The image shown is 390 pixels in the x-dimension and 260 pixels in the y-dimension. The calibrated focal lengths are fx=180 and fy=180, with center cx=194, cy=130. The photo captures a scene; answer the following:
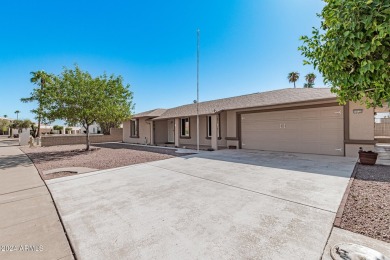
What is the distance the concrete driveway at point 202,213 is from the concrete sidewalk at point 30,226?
215mm

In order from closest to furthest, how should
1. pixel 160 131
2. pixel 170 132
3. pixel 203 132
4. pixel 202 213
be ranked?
pixel 202 213 → pixel 203 132 → pixel 160 131 → pixel 170 132

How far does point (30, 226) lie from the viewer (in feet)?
→ 11.4

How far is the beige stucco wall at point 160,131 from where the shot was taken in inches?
768

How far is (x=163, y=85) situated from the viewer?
2230 centimetres

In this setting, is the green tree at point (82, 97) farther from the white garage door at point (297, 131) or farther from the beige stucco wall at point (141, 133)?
the white garage door at point (297, 131)

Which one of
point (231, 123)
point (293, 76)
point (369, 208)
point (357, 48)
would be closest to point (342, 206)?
point (369, 208)

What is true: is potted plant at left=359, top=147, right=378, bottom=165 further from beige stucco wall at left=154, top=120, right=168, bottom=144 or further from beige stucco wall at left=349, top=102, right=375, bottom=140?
beige stucco wall at left=154, top=120, right=168, bottom=144

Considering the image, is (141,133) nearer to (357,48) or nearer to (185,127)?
(185,127)

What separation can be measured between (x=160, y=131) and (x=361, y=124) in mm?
16283

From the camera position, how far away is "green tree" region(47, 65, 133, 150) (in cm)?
1277

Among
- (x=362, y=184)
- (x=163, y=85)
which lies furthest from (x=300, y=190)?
(x=163, y=85)

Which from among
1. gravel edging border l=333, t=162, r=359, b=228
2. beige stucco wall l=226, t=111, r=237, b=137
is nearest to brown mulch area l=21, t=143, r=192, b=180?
beige stucco wall l=226, t=111, r=237, b=137

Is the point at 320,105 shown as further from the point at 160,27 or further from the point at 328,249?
the point at 160,27

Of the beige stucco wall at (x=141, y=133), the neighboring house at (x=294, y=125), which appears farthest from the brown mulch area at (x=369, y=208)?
the beige stucco wall at (x=141, y=133)
